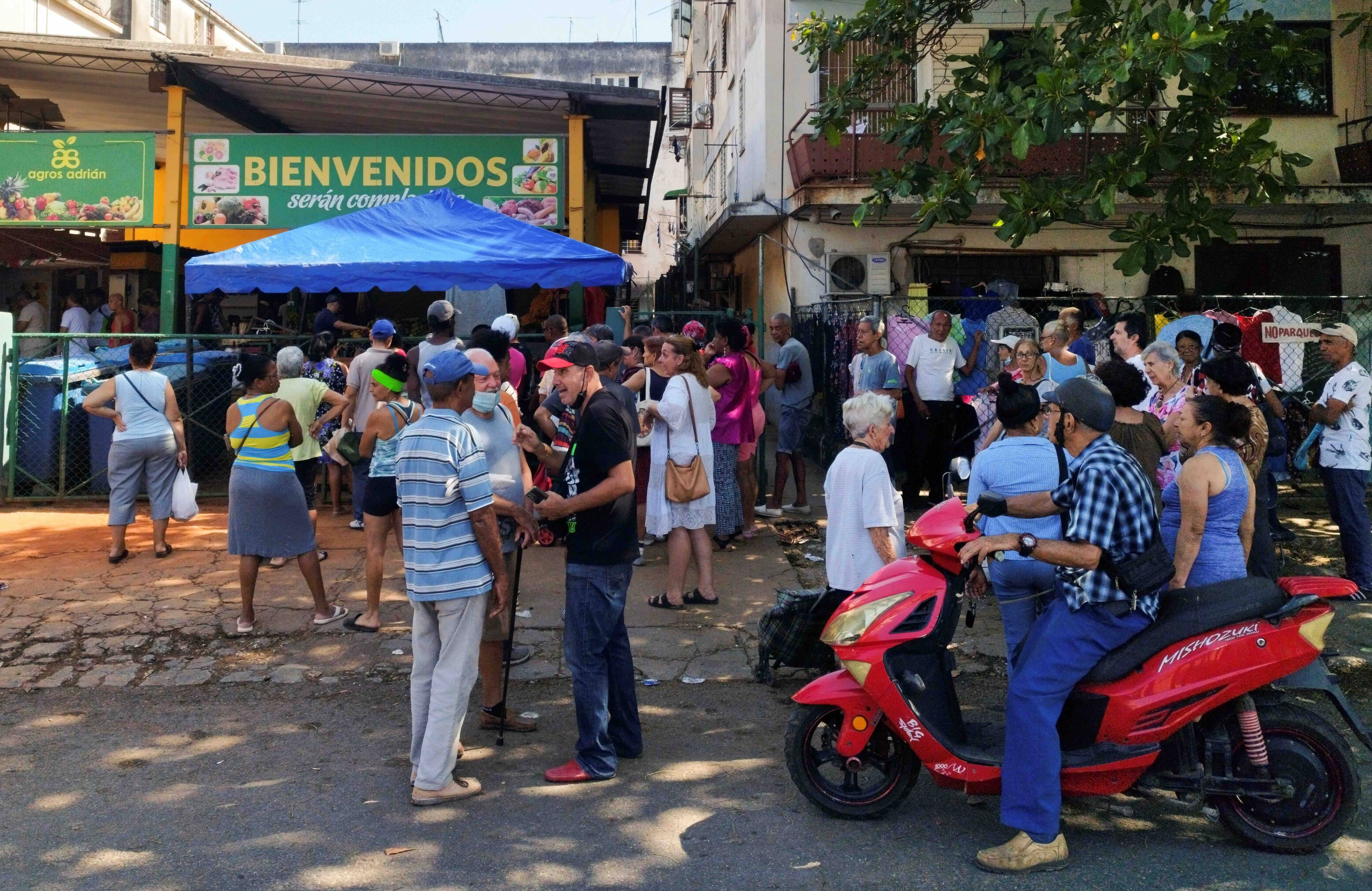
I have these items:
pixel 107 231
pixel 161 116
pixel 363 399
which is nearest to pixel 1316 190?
pixel 363 399

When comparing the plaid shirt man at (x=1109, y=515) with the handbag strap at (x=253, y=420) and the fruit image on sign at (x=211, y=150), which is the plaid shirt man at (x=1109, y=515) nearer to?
the handbag strap at (x=253, y=420)

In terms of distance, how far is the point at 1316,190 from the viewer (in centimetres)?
1542

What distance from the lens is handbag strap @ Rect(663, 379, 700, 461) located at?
7293mm

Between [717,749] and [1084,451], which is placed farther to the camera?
[717,749]

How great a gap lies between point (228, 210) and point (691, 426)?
7.94 metres

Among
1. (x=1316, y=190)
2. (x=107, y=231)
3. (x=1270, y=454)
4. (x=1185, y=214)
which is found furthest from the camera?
(x=107, y=231)

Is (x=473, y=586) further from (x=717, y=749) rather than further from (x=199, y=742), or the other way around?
(x=199, y=742)

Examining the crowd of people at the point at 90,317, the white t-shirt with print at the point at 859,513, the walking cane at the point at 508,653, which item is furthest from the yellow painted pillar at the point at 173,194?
the white t-shirt with print at the point at 859,513

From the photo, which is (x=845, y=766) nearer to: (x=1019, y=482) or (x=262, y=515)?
(x=1019, y=482)

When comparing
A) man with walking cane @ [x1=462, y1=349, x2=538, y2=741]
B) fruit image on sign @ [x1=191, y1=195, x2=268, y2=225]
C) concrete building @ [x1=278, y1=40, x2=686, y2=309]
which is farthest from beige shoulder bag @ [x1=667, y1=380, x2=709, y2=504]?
concrete building @ [x1=278, y1=40, x2=686, y2=309]

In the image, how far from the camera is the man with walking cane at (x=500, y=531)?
17.6 ft

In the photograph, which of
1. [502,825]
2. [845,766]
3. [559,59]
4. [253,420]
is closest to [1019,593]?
[845,766]

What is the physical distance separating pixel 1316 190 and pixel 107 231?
1774 cm

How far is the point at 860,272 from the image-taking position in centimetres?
1652
